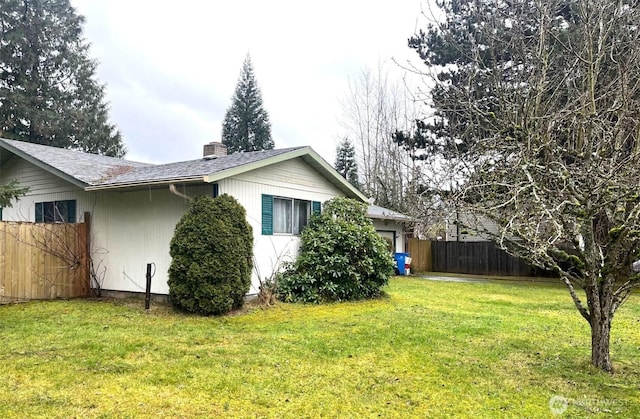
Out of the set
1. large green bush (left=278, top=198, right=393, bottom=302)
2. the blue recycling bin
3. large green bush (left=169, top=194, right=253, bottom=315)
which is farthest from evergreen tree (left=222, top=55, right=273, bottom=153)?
large green bush (left=169, top=194, right=253, bottom=315)

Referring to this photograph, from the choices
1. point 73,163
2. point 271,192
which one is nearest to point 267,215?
point 271,192

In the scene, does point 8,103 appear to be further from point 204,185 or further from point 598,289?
point 598,289

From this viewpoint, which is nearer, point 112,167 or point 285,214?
point 285,214

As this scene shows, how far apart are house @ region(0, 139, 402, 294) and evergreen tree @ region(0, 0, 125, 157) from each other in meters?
13.6

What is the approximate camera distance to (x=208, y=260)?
8.05 m

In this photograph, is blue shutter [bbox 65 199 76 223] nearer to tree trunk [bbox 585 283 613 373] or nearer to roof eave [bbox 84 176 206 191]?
roof eave [bbox 84 176 206 191]

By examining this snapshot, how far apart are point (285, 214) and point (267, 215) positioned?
0.77 metres

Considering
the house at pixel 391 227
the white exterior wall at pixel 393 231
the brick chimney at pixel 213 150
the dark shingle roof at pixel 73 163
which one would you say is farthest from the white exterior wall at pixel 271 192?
the white exterior wall at pixel 393 231

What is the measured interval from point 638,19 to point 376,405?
6617 millimetres

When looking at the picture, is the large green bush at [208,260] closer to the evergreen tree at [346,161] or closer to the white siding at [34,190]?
the white siding at [34,190]

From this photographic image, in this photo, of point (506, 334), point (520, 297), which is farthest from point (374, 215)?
point (506, 334)

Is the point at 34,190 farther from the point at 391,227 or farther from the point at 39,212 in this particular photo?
the point at 391,227

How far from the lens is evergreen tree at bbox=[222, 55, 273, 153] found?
36719 mm

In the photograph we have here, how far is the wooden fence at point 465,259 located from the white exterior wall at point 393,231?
138cm
